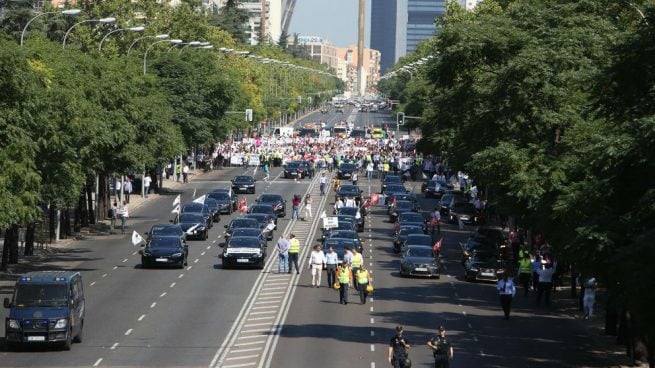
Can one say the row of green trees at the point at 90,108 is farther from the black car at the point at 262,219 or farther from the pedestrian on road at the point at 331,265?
the pedestrian on road at the point at 331,265

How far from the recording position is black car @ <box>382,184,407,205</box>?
305 feet

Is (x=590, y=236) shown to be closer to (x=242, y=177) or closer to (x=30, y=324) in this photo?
(x=30, y=324)

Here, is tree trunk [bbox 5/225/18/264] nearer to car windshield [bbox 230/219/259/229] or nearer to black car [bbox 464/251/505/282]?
car windshield [bbox 230/219/259/229]

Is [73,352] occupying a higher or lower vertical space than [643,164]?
lower

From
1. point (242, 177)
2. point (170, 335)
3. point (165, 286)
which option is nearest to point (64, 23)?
point (242, 177)

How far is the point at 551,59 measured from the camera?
5491cm

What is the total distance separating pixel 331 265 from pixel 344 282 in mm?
4806

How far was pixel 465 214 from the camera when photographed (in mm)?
83938

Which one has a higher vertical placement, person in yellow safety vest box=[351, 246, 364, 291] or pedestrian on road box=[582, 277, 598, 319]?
person in yellow safety vest box=[351, 246, 364, 291]

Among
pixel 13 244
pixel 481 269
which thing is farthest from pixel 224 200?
pixel 481 269

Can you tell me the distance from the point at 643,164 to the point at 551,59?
2405 centimetres

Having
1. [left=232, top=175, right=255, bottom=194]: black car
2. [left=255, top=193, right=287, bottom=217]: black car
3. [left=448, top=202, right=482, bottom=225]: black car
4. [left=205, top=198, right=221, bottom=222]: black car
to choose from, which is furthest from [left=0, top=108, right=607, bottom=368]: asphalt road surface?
[left=232, top=175, right=255, bottom=194]: black car

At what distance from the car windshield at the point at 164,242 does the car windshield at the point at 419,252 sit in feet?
29.1

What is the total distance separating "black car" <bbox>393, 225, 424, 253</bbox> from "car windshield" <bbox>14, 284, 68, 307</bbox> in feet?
99.5
